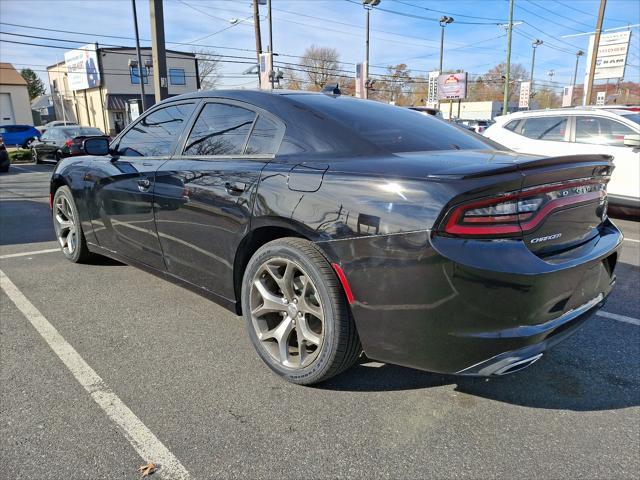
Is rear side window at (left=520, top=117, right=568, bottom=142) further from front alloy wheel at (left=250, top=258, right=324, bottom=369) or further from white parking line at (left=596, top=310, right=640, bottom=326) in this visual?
front alloy wheel at (left=250, top=258, right=324, bottom=369)

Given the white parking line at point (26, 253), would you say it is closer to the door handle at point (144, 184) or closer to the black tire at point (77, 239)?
the black tire at point (77, 239)

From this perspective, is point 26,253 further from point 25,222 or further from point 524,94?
point 524,94

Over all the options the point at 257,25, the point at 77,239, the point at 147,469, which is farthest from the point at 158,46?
the point at 147,469

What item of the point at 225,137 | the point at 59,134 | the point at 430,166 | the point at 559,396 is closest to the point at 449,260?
the point at 430,166

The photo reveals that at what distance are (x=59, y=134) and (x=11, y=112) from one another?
3997 centimetres

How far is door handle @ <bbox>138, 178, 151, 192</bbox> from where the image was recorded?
3332 mm

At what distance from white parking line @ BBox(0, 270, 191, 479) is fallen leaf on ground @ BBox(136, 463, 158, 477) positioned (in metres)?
0.03

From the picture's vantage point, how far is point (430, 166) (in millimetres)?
2098

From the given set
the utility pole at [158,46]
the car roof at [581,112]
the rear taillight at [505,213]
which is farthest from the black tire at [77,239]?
the utility pole at [158,46]

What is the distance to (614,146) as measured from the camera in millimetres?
7055

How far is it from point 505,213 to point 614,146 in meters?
6.43

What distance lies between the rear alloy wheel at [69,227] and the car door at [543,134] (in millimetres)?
6336

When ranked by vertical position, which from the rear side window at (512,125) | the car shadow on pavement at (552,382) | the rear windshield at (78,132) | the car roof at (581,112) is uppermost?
the car roof at (581,112)

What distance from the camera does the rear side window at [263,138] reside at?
2.69 metres
